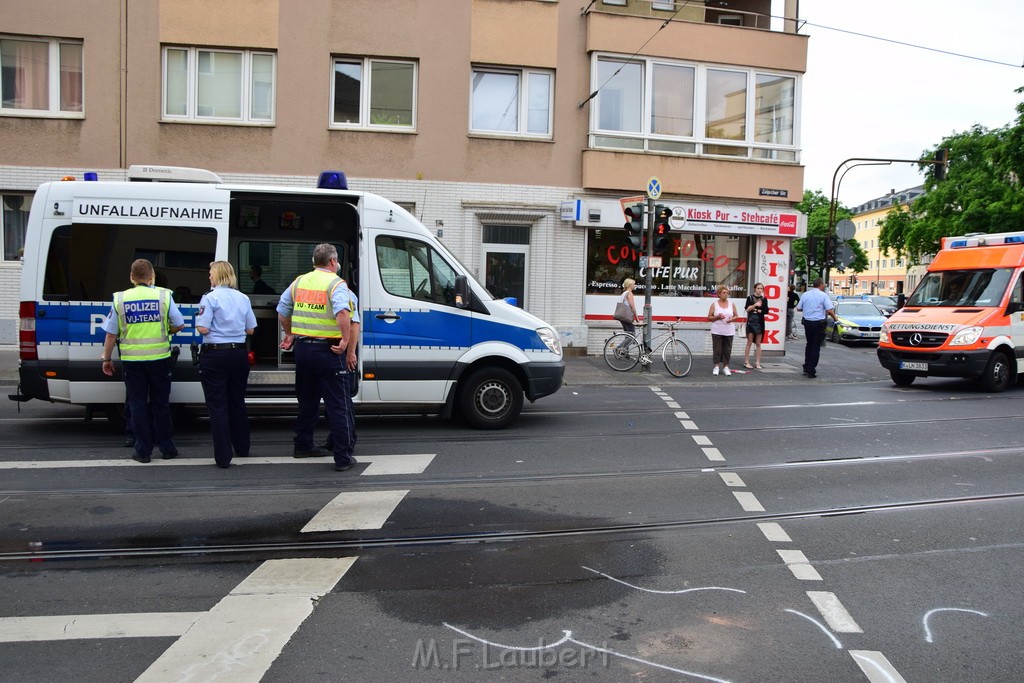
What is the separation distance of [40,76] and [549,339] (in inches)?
565

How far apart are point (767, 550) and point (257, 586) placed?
124 inches

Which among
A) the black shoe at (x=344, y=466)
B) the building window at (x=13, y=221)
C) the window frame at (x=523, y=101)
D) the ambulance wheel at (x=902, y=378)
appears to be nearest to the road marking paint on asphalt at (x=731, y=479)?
the black shoe at (x=344, y=466)

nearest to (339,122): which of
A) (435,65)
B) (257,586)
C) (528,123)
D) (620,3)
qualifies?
(435,65)

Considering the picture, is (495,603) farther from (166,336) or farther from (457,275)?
(457,275)

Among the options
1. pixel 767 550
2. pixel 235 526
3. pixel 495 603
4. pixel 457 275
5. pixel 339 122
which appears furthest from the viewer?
pixel 339 122

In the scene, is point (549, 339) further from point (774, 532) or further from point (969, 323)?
point (969, 323)

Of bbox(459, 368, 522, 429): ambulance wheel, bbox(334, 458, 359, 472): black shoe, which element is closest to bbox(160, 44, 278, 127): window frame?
bbox(459, 368, 522, 429): ambulance wheel

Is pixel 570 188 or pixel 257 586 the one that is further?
pixel 570 188

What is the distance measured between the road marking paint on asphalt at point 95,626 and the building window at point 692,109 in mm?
16838

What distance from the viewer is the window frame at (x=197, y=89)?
18.5m

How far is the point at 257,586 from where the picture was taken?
483 cm

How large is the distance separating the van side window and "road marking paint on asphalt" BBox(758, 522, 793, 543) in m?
4.59

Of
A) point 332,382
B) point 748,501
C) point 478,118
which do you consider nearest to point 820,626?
point 748,501

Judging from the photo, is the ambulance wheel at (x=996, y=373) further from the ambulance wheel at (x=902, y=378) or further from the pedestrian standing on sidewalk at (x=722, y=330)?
the pedestrian standing on sidewalk at (x=722, y=330)
